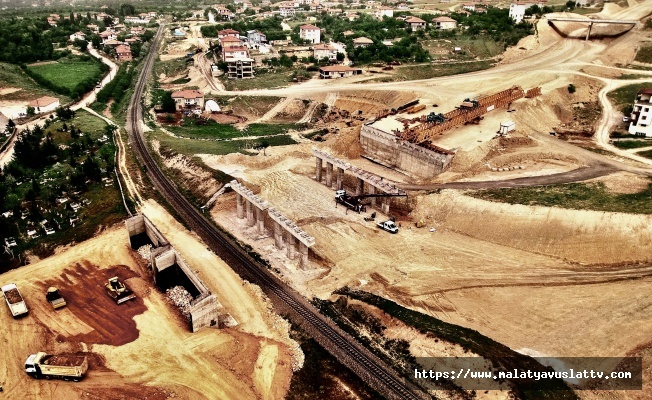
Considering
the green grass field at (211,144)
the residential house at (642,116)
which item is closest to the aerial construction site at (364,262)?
the green grass field at (211,144)

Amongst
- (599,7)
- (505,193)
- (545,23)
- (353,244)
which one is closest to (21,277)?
(353,244)

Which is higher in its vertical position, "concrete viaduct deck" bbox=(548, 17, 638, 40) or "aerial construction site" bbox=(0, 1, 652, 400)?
"concrete viaduct deck" bbox=(548, 17, 638, 40)

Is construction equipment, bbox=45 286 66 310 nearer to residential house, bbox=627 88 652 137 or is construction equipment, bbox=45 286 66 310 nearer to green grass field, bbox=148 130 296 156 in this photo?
green grass field, bbox=148 130 296 156

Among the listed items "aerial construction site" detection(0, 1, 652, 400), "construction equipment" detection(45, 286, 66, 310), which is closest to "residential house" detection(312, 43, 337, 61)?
"aerial construction site" detection(0, 1, 652, 400)

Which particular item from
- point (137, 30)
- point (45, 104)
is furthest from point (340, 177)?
point (137, 30)

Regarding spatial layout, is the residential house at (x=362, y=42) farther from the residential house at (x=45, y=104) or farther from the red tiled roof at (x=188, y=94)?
the residential house at (x=45, y=104)

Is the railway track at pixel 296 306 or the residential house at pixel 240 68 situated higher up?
the residential house at pixel 240 68
